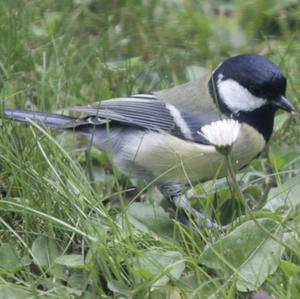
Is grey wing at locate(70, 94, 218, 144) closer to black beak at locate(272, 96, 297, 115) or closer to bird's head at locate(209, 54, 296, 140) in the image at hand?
bird's head at locate(209, 54, 296, 140)

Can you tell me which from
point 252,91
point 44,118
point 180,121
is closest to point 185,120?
point 180,121

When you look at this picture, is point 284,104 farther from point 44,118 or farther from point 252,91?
point 44,118

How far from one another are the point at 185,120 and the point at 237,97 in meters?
0.19

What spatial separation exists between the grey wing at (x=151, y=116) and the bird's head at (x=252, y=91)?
79mm

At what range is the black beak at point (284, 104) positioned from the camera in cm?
304

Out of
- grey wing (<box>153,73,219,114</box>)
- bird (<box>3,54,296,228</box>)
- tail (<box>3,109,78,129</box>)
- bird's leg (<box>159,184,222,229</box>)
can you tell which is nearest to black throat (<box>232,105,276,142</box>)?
bird (<box>3,54,296,228</box>)

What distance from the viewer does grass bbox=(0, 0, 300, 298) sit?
229 centimetres

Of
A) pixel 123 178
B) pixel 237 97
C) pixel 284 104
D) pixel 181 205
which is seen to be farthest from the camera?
pixel 123 178

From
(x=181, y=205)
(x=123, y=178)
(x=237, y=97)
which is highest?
(x=237, y=97)

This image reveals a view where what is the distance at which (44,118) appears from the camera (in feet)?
10.2

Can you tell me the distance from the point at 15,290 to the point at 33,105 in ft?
4.05

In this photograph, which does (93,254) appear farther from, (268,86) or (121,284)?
(268,86)

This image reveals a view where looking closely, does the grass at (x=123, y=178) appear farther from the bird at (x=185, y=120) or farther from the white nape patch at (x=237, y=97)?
the white nape patch at (x=237, y=97)

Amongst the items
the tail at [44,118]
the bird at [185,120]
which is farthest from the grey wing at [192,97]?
the tail at [44,118]
